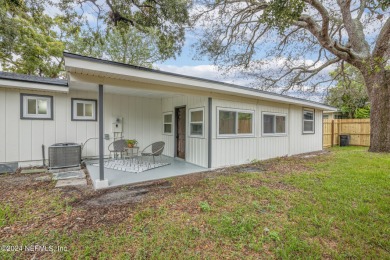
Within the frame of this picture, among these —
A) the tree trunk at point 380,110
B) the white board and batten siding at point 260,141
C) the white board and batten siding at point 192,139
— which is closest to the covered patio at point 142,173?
the white board and batten siding at point 192,139

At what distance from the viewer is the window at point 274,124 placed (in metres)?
7.94

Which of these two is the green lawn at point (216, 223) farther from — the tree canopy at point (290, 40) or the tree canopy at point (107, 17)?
the tree canopy at point (290, 40)

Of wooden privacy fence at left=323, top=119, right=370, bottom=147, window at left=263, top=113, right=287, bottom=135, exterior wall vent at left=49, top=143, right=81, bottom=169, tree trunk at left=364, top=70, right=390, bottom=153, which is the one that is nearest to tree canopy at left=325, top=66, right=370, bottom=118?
wooden privacy fence at left=323, top=119, right=370, bottom=147

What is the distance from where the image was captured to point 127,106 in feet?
25.8

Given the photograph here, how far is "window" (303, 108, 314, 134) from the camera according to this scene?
32.6ft

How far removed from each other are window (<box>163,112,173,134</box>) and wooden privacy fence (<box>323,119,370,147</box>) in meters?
10.9

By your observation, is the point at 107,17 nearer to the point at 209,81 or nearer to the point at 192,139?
the point at 209,81

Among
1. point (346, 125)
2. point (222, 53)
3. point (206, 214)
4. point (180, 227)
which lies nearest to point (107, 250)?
point (180, 227)

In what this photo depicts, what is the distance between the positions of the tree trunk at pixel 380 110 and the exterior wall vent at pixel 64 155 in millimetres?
11591

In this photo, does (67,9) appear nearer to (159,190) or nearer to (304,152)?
(159,190)

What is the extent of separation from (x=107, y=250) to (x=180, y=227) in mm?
930

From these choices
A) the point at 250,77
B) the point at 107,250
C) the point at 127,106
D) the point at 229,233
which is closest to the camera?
the point at 107,250

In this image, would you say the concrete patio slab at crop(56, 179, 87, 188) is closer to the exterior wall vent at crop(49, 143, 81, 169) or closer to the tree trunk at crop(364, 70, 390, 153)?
the exterior wall vent at crop(49, 143, 81, 169)

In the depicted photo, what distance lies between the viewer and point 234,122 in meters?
6.78
